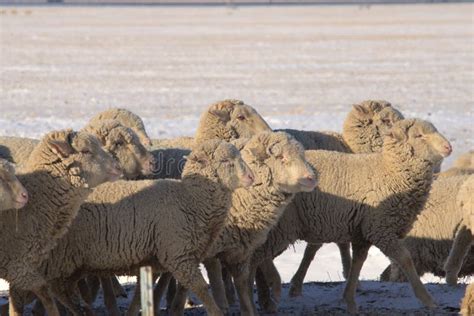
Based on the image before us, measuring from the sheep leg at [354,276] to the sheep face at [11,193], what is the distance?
2965 mm

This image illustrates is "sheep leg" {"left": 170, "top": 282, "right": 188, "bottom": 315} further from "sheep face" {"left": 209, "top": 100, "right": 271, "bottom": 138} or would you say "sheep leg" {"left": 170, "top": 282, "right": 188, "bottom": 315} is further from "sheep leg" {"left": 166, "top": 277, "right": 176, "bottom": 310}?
"sheep face" {"left": 209, "top": 100, "right": 271, "bottom": 138}

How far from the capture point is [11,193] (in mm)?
8078

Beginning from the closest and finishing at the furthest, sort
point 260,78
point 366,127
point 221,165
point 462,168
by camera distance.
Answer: point 221,165
point 366,127
point 462,168
point 260,78

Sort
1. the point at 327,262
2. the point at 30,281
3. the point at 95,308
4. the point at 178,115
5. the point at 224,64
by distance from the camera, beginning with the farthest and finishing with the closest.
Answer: the point at 224,64
the point at 178,115
the point at 327,262
the point at 95,308
the point at 30,281

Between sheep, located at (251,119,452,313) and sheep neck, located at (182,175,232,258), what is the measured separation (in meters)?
0.94

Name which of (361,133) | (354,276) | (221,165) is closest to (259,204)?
(221,165)

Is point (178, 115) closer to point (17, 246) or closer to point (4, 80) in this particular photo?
point (4, 80)

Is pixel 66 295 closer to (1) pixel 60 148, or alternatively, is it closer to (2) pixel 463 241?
(1) pixel 60 148

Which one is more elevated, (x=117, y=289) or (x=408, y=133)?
(x=408, y=133)

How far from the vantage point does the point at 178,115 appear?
23.9 m

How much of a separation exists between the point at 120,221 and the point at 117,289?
2.03 metres

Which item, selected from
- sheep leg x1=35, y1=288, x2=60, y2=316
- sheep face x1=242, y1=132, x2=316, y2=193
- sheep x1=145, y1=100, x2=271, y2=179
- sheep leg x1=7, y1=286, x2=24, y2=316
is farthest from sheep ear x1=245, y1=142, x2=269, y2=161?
sheep leg x1=7, y1=286, x2=24, y2=316

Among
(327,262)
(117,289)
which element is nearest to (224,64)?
(327,262)

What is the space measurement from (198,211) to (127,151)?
4.30ft
